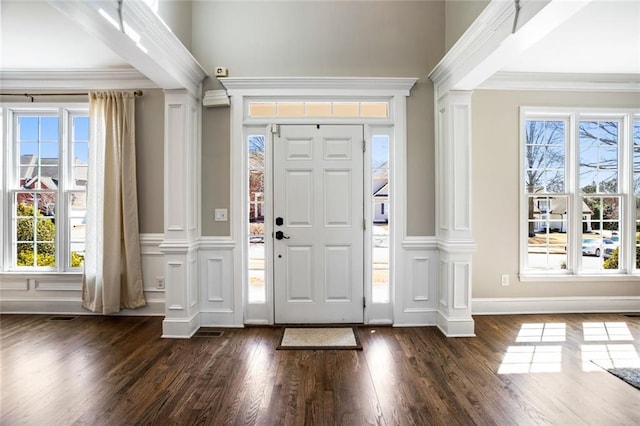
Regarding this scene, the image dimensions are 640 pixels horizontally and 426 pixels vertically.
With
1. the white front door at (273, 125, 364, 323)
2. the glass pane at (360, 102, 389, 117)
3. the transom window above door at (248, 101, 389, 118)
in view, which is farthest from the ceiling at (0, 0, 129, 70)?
the glass pane at (360, 102, 389, 117)

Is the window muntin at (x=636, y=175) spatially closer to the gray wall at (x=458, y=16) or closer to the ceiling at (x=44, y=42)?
the gray wall at (x=458, y=16)

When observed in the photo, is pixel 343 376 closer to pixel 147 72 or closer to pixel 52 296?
pixel 147 72

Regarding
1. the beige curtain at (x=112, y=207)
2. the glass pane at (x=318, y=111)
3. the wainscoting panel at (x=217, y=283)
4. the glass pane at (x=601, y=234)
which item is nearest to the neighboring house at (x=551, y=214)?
the glass pane at (x=601, y=234)

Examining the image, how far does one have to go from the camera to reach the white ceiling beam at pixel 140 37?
2089 mm

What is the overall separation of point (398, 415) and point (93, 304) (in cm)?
359

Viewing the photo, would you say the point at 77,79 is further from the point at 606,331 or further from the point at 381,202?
the point at 606,331

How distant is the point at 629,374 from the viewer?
2652mm

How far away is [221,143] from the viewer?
3740 mm

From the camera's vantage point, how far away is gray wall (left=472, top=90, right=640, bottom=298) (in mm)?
4137

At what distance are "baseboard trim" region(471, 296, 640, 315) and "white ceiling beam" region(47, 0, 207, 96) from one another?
12.9 ft

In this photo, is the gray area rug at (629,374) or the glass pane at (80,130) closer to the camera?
the gray area rug at (629,374)

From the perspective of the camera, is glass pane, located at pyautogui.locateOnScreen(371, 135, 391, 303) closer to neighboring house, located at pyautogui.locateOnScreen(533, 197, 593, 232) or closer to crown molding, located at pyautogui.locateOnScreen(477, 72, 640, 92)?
crown molding, located at pyautogui.locateOnScreen(477, 72, 640, 92)

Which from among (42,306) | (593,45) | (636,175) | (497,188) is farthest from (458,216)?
(42,306)

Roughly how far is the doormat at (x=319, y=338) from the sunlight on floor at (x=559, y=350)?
125 centimetres
